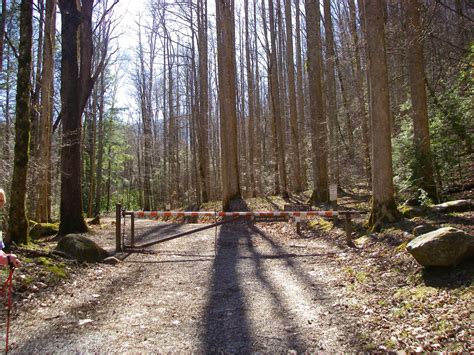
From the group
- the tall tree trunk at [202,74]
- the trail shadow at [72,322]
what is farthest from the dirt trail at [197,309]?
the tall tree trunk at [202,74]

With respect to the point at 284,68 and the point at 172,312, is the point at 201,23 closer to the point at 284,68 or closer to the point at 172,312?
the point at 284,68

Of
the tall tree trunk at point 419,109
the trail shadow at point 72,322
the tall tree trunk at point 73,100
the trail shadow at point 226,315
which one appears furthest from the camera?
the tall tree trunk at point 73,100

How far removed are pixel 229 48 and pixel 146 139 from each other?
69.6 feet

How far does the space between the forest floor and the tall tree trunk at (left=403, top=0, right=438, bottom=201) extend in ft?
7.25

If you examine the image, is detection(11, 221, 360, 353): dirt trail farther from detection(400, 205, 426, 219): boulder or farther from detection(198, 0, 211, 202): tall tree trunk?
detection(198, 0, 211, 202): tall tree trunk

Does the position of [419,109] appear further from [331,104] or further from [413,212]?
[331,104]

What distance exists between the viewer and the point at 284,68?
3181 centimetres

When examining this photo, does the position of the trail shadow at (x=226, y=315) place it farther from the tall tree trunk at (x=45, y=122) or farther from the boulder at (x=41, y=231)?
the tall tree trunk at (x=45, y=122)

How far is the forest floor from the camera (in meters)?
4.04

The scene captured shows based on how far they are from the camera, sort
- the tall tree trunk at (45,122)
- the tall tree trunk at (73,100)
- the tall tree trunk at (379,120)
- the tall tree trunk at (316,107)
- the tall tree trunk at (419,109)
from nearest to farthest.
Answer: the tall tree trunk at (379,120), the tall tree trunk at (419,109), the tall tree trunk at (73,100), the tall tree trunk at (45,122), the tall tree trunk at (316,107)

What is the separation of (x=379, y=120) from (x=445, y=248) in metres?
4.56

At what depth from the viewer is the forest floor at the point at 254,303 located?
4.04 metres

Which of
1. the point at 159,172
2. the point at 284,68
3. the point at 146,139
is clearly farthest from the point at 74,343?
the point at 159,172

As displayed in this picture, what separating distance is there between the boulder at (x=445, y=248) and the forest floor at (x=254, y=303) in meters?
0.19
